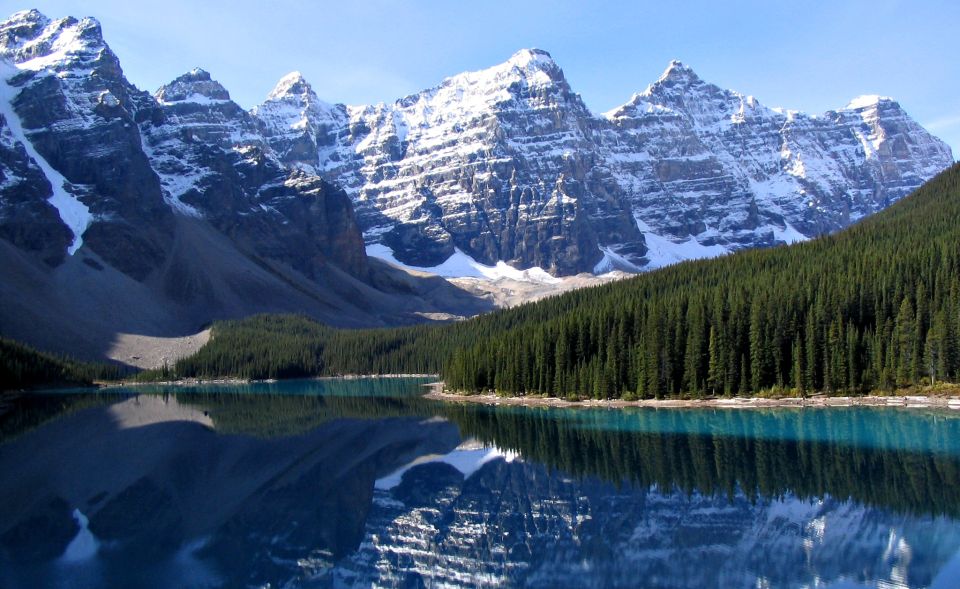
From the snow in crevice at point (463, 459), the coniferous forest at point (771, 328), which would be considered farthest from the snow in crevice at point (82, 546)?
the coniferous forest at point (771, 328)

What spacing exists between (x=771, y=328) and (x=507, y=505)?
145ft

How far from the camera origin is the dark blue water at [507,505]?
24.5m

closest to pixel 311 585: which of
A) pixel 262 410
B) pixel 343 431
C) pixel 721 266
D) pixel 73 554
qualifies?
pixel 73 554

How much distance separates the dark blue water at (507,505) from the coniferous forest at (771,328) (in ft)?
27.3

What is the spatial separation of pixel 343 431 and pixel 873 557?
43.9 meters

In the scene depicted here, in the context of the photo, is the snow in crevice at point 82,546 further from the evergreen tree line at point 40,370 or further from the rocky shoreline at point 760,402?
the evergreen tree line at point 40,370

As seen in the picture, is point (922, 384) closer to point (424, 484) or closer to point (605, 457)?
point (605, 457)

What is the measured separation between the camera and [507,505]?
33531 millimetres

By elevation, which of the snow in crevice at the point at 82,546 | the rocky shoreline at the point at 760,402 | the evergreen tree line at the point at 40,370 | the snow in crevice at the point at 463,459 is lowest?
the snow in crevice at the point at 82,546

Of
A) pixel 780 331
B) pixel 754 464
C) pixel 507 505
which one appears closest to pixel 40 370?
pixel 780 331

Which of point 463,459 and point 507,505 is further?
point 463,459

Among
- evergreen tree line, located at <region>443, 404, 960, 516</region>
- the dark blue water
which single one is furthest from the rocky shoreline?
evergreen tree line, located at <region>443, 404, 960, 516</region>

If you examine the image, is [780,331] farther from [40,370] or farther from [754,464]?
[40,370]

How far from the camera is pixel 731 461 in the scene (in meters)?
40.3
